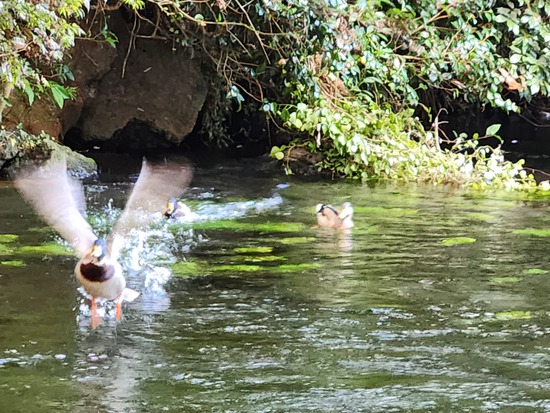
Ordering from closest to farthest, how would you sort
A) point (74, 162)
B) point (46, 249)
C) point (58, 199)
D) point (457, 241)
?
1. point (58, 199)
2. point (46, 249)
3. point (457, 241)
4. point (74, 162)

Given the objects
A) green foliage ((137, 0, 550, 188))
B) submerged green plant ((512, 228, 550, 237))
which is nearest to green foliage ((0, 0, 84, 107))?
green foliage ((137, 0, 550, 188))

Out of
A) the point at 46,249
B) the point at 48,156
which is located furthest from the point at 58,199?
the point at 48,156

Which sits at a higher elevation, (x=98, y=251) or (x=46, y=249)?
(x=98, y=251)

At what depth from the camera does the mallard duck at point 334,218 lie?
789 cm

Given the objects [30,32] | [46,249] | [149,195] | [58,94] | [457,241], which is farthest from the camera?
[149,195]

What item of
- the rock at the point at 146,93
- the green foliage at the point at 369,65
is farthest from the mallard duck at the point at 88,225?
the rock at the point at 146,93

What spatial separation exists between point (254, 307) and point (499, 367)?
162 cm

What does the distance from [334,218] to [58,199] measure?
2.65 metres

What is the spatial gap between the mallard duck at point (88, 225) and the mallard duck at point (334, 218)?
1.56m

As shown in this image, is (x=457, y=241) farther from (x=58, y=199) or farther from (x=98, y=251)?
(x=98, y=251)

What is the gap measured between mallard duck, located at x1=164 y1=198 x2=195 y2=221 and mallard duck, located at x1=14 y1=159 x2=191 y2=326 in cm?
21

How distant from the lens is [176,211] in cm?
833

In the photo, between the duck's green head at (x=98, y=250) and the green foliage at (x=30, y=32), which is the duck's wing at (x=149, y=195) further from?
the green foliage at (x=30, y=32)

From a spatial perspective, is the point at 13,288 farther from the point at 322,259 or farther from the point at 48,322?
the point at 322,259
